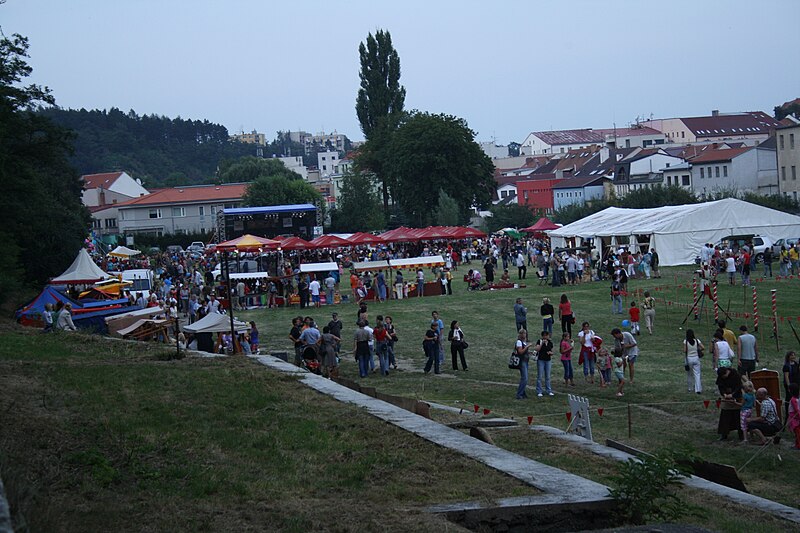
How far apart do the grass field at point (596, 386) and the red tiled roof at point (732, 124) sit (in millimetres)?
115798

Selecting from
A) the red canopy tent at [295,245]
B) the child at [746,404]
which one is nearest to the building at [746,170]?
the red canopy tent at [295,245]

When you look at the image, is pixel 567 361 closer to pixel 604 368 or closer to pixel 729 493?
pixel 604 368

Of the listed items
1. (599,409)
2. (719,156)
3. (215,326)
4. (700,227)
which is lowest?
(599,409)

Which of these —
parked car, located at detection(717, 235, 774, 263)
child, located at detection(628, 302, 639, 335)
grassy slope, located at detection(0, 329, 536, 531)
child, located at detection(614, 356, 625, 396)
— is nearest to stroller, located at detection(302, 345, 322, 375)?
child, located at detection(614, 356, 625, 396)

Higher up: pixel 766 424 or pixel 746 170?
pixel 746 170

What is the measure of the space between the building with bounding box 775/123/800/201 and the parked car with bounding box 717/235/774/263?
35088 millimetres

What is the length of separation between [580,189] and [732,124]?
53.0 meters

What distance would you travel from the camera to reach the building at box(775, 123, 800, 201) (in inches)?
3100

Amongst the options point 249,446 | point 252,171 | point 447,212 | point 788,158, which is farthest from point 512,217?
point 249,446

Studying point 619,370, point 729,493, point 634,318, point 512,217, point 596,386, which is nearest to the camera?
point 729,493

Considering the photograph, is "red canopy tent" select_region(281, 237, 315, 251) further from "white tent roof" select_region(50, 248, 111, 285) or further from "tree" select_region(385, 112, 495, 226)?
"tree" select_region(385, 112, 495, 226)

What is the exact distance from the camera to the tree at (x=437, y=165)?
8956 centimetres

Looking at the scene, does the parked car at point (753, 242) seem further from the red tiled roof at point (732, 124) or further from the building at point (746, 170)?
the red tiled roof at point (732, 124)

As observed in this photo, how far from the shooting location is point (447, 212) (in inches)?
3334
